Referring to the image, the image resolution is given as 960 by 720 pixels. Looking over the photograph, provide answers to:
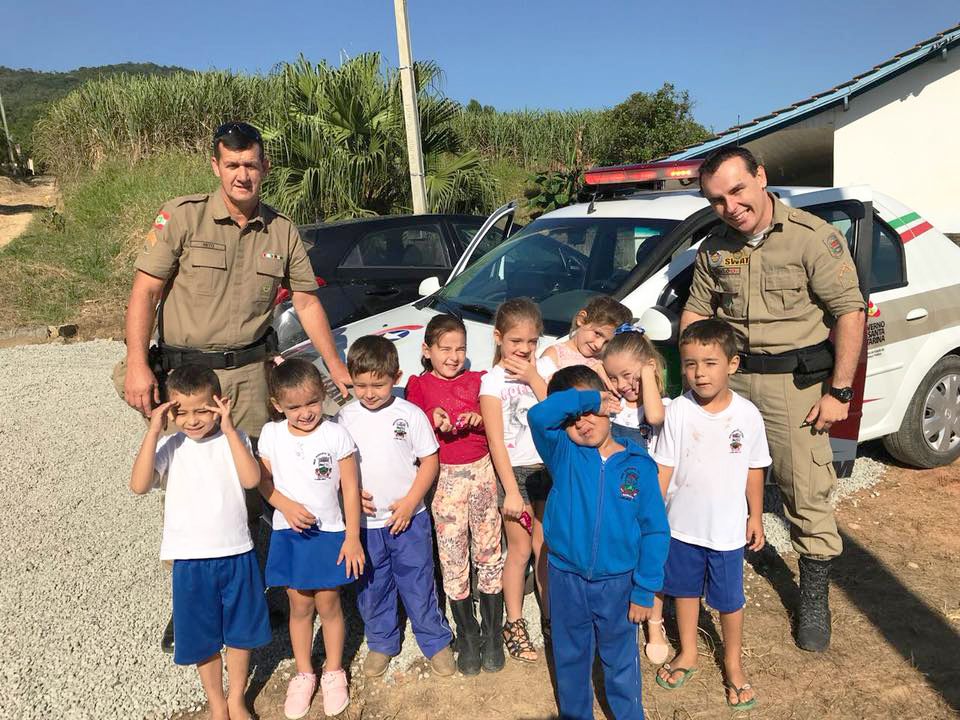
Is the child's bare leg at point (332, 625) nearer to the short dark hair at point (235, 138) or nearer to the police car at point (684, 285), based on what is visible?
the police car at point (684, 285)

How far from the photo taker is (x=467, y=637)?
9.96 feet

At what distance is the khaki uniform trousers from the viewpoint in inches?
121

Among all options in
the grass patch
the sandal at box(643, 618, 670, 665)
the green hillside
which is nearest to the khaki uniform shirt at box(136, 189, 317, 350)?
the sandal at box(643, 618, 670, 665)

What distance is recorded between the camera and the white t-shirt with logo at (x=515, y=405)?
2.91 meters

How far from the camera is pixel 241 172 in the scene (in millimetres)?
2988

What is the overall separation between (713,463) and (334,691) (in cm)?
165

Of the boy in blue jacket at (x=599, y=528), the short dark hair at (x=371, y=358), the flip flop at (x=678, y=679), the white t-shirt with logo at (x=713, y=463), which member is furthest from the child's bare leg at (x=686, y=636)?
the short dark hair at (x=371, y=358)

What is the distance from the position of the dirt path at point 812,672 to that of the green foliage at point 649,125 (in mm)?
16158

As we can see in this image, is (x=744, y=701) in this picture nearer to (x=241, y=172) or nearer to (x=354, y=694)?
(x=354, y=694)

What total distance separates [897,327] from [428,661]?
9.78 feet

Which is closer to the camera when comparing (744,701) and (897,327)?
(744,701)

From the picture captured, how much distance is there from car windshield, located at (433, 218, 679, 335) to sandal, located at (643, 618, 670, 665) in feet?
4.44

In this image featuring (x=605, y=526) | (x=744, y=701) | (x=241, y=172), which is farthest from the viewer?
(x=241, y=172)

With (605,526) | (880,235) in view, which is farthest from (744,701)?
(880,235)
